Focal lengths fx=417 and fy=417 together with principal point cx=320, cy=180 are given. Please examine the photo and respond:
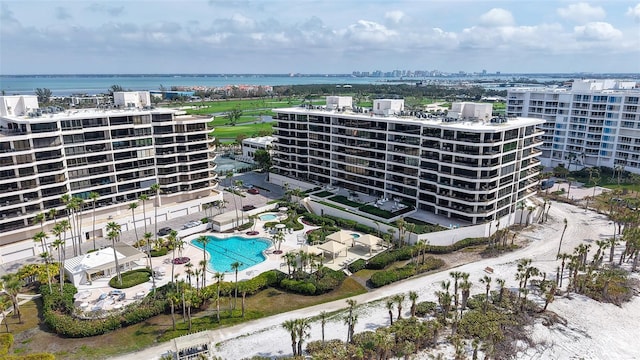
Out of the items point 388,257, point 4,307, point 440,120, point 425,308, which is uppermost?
point 440,120

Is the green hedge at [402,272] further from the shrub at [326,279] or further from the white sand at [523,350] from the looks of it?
the shrub at [326,279]

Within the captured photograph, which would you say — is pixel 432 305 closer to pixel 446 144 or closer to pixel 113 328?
pixel 446 144

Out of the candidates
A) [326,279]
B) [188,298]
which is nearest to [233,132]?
[326,279]

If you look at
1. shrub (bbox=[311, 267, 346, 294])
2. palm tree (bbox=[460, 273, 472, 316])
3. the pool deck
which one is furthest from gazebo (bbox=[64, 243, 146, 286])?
palm tree (bbox=[460, 273, 472, 316])

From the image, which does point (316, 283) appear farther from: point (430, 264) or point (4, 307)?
point (4, 307)

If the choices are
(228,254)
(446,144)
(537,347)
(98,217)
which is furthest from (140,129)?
(537,347)

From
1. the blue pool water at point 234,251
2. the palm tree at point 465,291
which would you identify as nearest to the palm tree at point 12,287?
the blue pool water at point 234,251

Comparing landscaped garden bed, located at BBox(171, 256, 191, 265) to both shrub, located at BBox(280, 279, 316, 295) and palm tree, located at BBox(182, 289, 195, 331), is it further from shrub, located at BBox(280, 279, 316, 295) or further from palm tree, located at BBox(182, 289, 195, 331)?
shrub, located at BBox(280, 279, 316, 295)
